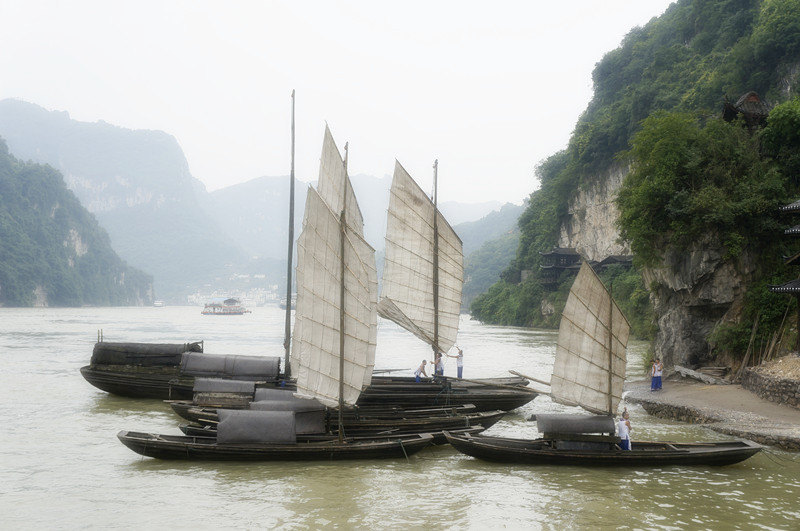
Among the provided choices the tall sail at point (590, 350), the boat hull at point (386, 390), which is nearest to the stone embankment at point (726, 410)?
the tall sail at point (590, 350)

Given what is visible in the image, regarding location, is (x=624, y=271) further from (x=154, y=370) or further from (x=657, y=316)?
(x=154, y=370)

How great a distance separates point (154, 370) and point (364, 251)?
10.6 meters

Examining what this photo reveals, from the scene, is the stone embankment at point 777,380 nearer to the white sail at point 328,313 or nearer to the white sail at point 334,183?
the white sail at point 328,313

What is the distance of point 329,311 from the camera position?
14.5m

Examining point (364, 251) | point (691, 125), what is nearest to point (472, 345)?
point (691, 125)

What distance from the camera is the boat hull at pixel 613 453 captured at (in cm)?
1342

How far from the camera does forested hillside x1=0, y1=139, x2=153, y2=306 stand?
13362cm

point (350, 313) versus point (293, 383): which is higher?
point (350, 313)

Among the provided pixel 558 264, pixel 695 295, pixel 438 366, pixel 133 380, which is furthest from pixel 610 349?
pixel 558 264

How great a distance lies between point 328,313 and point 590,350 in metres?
6.30

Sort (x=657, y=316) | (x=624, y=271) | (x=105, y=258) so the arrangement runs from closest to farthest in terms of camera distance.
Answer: (x=657, y=316) < (x=624, y=271) < (x=105, y=258)

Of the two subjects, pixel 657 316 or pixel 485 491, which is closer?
pixel 485 491

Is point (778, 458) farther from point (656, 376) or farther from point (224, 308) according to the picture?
point (224, 308)

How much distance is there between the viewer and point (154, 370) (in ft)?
74.6
